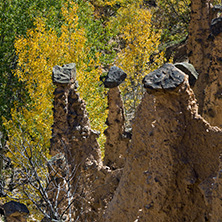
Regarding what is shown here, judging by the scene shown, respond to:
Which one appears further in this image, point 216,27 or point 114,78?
point 114,78

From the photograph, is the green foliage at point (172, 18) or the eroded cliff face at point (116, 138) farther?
the green foliage at point (172, 18)

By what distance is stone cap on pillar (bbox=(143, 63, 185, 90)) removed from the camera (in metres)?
6.24

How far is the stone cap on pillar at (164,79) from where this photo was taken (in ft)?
20.5

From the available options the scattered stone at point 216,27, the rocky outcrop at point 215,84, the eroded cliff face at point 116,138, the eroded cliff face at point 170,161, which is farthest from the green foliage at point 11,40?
the eroded cliff face at point 170,161

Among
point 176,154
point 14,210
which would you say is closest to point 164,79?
point 176,154

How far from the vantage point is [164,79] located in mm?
6320

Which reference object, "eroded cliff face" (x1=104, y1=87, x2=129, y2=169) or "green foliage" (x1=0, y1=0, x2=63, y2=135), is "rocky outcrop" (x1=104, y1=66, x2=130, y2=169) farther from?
"green foliage" (x1=0, y1=0, x2=63, y2=135)

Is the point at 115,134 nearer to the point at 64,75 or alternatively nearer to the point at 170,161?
the point at 64,75

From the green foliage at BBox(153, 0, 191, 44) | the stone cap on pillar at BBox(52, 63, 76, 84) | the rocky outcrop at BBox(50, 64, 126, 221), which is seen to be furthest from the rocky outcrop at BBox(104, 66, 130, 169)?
the green foliage at BBox(153, 0, 191, 44)

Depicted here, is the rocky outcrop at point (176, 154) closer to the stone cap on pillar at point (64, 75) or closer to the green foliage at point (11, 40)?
the stone cap on pillar at point (64, 75)

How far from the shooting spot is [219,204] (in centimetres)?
524

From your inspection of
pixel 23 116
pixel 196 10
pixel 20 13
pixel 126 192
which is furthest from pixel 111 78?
pixel 20 13

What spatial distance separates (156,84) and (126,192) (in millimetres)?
2007

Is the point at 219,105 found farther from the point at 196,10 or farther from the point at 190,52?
the point at 196,10
